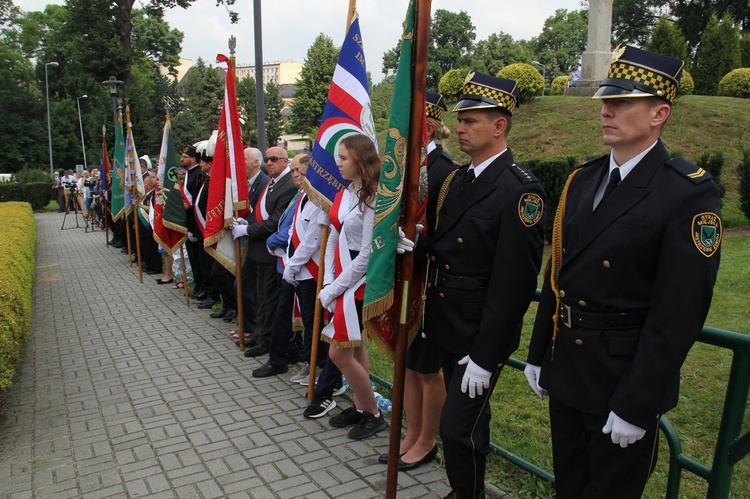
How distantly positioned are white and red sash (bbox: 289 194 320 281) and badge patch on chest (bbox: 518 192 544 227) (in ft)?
8.14

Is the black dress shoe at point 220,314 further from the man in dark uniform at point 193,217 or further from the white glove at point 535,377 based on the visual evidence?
the white glove at point 535,377

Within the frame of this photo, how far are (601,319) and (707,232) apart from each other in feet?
1.57

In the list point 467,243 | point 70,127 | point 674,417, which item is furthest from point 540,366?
point 70,127

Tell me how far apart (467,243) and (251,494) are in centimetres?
202

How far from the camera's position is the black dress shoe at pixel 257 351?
20.7ft

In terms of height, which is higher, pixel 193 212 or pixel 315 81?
pixel 315 81

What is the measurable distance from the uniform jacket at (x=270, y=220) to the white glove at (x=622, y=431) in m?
4.42

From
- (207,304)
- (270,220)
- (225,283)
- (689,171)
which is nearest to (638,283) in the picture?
(689,171)

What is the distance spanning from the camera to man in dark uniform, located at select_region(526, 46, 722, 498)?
2.04 metres

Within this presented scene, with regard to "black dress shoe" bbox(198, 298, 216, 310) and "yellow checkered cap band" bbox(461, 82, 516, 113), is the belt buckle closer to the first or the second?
"yellow checkered cap band" bbox(461, 82, 516, 113)

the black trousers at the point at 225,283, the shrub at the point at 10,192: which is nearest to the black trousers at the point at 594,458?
the black trousers at the point at 225,283

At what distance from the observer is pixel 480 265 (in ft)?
9.63

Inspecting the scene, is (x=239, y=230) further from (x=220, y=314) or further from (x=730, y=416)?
(x=730, y=416)

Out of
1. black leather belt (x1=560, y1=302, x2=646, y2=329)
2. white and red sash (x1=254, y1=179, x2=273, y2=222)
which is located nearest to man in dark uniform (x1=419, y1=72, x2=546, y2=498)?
black leather belt (x1=560, y1=302, x2=646, y2=329)
